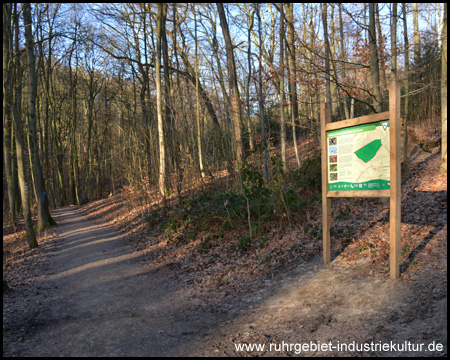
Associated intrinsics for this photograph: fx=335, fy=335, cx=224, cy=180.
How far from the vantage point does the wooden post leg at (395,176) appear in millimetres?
4957

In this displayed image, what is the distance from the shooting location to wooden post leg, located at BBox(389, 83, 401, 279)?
4.96 metres

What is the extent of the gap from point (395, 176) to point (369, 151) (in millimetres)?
586

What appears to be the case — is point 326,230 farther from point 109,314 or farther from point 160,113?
point 160,113

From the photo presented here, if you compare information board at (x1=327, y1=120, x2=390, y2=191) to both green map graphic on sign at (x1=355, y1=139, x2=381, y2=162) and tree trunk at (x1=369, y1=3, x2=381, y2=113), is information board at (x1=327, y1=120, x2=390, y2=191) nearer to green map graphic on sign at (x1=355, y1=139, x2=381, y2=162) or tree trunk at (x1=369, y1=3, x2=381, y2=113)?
green map graphic on sign at (x1=355, y1=139, x2=381, y2=162)

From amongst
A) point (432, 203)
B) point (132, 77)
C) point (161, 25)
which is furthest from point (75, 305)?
point (132, 77)

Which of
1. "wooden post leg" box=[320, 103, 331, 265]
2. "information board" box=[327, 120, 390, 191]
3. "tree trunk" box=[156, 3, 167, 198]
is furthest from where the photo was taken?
"tree trunk" box=[156, 3, 167, 198]

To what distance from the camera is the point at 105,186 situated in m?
38.9

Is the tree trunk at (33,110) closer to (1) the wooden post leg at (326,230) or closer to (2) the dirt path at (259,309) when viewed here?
(2) the dirt path at (259,309)

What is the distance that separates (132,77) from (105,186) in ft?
52.6

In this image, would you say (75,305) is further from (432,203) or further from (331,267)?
(432,203)

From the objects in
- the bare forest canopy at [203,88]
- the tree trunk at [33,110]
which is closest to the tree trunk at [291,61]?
the bare forest canopy at [203,88]

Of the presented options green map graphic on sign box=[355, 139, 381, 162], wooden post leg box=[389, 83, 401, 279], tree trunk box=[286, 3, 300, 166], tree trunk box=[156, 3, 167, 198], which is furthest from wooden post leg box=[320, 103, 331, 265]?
tree trunk box=[156, 3, 167, 198]

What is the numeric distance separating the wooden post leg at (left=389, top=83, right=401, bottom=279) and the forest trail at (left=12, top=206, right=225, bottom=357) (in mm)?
2927

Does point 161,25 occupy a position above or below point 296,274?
above
